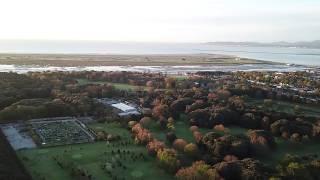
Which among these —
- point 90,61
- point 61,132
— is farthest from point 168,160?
point 90,61

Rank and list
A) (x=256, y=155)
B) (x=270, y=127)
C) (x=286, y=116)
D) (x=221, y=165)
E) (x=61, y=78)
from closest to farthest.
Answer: (x=221, y=165) < (x=256, y=155) < (x=270, y=127) < (x=286, y=116) < (x=61, y=78)

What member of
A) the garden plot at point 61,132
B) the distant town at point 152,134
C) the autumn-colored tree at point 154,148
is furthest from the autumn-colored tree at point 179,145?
the garden plot at point 61,132

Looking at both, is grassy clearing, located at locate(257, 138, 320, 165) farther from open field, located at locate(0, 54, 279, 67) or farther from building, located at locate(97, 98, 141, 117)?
open field, located at locate(0, 54, 279, 67)

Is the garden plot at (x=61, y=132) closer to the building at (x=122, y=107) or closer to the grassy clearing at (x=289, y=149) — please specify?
the building at (x=122, y=107)

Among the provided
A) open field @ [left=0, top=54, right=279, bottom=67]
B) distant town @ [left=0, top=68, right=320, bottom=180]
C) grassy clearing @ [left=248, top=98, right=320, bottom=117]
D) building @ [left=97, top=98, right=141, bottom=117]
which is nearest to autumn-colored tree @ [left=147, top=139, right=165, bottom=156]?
distant town @ [left=0, top=68, right=320, bottom=180]

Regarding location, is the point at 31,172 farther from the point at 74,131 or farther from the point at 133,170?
the point at 74,131

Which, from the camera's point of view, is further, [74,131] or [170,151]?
[74,131]

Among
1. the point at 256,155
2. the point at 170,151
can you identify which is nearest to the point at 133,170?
the point at 170,151

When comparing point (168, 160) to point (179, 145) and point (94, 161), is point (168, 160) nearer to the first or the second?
point (179, 145)
